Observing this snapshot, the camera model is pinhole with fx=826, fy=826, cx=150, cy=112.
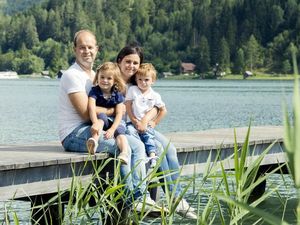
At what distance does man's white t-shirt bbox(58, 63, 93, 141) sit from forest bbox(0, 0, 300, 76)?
129847mm

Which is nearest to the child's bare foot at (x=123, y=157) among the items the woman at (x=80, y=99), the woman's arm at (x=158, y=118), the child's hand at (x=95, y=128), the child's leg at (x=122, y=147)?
the child's leg at (x=122, y=147)

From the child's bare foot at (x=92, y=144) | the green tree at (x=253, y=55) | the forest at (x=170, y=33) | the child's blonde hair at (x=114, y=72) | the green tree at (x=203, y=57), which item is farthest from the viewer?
the green tree at (x=203, y=57)

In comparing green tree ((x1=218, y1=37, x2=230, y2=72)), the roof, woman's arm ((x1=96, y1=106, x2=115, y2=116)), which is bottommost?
the roof

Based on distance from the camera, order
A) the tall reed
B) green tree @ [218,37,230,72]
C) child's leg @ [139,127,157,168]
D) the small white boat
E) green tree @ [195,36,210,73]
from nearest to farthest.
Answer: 1. the tall reed
2. child's leg @ [139,127,157,168]
3. green tree @ [218,37,230,72]
4. the small white boat
5. green tree @ [195,36,210,73]

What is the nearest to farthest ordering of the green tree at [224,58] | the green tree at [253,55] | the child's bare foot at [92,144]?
1. the child's bare foot at [92,144]
2. the green tree at [253,55]
3. the green tree at [224,58]

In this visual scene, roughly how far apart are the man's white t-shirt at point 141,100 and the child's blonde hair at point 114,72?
0.16 metres

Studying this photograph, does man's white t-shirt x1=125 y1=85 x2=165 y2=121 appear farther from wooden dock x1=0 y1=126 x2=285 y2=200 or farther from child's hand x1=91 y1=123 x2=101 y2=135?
wooden dock x1=0 y1=126 x2=285 y2=200

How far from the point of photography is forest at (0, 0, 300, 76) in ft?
476

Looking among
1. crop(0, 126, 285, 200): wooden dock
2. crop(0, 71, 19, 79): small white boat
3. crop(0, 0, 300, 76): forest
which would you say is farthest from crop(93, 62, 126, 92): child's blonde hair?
crop(0, 71, 19, 79): small white boat

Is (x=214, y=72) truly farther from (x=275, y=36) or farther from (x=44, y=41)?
(x=44, y=41)

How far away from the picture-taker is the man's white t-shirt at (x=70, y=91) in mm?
6969

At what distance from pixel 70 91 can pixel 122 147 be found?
72 centimetres

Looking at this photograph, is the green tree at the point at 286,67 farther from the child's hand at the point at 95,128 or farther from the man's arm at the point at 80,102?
the child's hand at the point at 95,128

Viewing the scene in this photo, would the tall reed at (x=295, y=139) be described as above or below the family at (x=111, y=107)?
above
